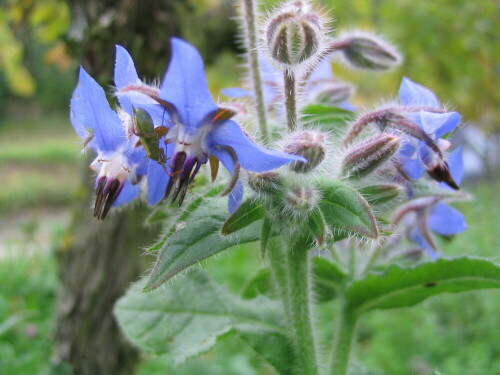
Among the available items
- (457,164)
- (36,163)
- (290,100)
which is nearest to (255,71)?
(290,100)

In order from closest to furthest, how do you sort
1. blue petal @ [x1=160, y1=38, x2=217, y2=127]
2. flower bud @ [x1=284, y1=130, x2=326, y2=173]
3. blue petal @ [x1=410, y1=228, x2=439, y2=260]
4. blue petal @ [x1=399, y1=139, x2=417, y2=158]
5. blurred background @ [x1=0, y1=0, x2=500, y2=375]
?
blue petal @ [x1=160, y1=38, x2=217, y2=127] → flower bud @ [x1=284, y1=130, x2=326, y2=173] → blue petal @ [x1=399, y1=139, x2=417, y2=158] → blue petal @ [x1=410, y1=228, x2=439, y2=260] → blurred background @ [x1=0, y1=0, x2=500, y2=375]

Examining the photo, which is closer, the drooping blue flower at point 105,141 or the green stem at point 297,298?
the drooping blue flower at point 105,141

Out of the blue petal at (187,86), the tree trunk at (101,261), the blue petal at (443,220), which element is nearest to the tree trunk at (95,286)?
the tree trunk at (101,261)

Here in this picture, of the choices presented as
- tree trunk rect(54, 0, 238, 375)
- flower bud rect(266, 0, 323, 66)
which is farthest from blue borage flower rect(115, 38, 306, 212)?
tree trunk rect(54, 0, 238, 375)

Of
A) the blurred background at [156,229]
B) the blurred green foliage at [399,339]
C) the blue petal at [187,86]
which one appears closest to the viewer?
the blue petal at [187,86]

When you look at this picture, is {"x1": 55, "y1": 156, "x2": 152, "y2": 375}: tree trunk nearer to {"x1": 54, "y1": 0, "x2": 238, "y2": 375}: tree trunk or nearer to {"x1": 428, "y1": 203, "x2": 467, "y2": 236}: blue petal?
{"x1": 54, "y1": 0, "x2": 238, "y2": 375}: tree trunk

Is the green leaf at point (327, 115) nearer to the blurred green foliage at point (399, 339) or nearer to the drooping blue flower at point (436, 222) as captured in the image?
the drooping blue flower at point (436, 222)
